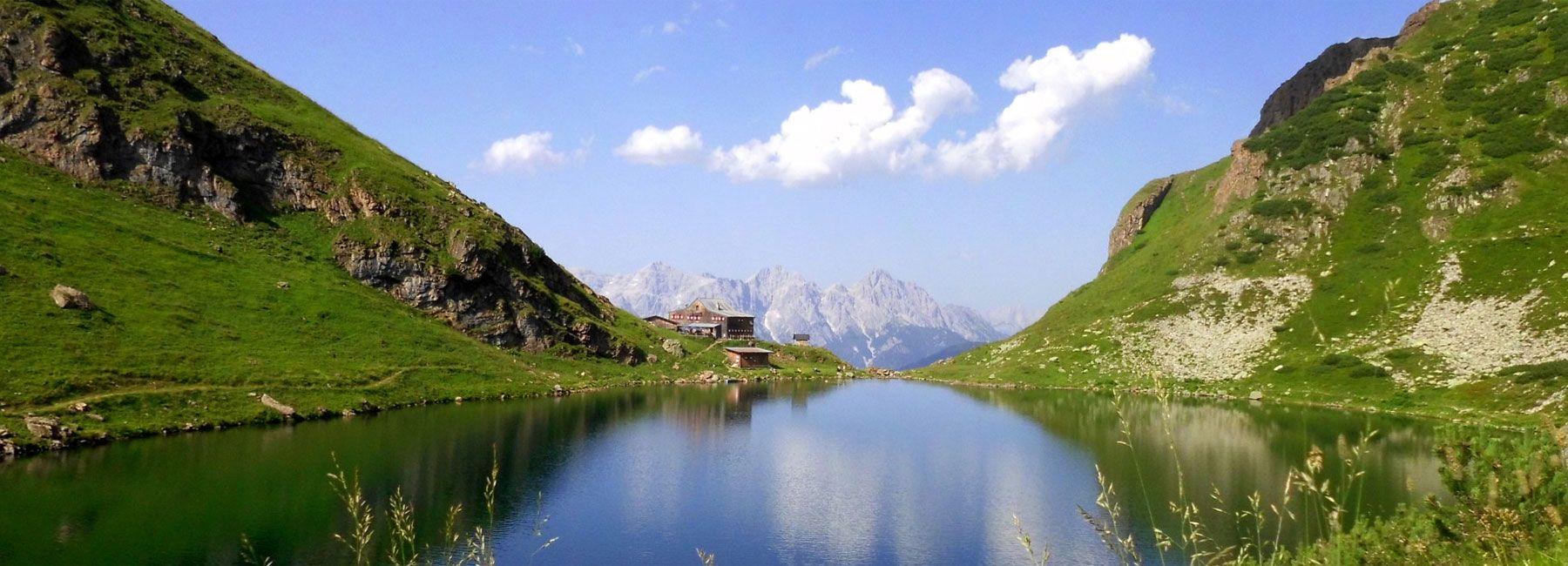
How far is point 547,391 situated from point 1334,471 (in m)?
79.4

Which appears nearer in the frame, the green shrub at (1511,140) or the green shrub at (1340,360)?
the green shrub at (1340,360)

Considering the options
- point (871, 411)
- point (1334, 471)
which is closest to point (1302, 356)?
point (871, 411)

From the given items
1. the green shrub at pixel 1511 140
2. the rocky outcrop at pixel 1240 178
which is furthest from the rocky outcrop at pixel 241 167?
the green shrub at pixel 1511 140

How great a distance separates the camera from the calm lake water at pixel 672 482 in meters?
35.7

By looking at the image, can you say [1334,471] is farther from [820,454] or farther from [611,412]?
[611,412]

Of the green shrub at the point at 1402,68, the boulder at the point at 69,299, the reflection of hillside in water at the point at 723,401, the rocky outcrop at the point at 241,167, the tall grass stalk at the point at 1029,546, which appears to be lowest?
the reflection of hillside in water at the point at 723,401

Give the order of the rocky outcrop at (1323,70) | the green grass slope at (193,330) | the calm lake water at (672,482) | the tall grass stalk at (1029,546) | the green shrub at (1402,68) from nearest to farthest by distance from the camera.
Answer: the tall grass stalk at (1029,546)
the calm lake water at (672,482)
the green grass slope at (193,330)
the green shrub at (1402,68)
the rocky outcrop at (1323,70)

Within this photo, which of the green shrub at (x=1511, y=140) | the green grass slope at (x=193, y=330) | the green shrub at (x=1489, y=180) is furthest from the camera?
the green shrub at (x=1511, y=140)

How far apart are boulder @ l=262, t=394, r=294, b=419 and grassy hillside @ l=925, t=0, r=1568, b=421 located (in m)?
89.7

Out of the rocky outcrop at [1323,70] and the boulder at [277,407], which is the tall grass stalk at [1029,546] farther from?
the rocky outcrop at [1323,70]

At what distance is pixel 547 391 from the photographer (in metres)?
97.4

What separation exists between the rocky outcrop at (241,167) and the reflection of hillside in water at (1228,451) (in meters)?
73.3

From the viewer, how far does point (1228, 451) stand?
63.4m

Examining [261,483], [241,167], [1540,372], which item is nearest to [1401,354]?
[1540,372]
